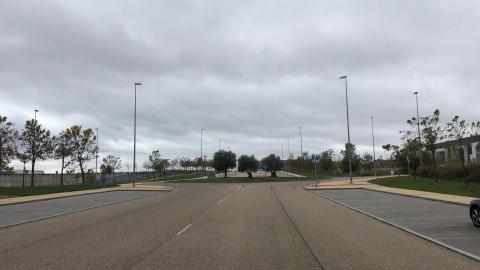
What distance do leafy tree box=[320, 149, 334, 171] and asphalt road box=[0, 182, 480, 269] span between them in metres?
103

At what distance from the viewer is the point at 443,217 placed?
55.1ft

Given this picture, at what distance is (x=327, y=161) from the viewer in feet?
389

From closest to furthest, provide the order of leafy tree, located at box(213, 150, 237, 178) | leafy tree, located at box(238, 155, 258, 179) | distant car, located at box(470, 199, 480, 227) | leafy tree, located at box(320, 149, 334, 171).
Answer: distant car, located at box(470, 199, 480, 227) → leafy tree, located at box(213, 150, 237, 178) → leafy tree, located at box(238, 155, 258, 179) → leafy tree, located at box(320, 149, 334, 171)

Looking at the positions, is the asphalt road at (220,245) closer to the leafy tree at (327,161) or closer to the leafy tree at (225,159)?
the leafy tree at (225,159)

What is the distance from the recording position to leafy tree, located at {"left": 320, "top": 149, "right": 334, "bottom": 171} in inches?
4673

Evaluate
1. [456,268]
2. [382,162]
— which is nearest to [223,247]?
[456,268]

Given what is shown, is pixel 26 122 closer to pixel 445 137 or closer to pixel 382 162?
pixel 445 137

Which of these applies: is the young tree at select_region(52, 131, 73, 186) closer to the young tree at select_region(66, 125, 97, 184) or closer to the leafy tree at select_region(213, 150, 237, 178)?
the young tree at select_region(66, 125, 97, 184)

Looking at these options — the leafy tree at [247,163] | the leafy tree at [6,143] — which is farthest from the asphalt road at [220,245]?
the leafy tree at [247,163]

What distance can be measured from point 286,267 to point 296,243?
2818 millimetres

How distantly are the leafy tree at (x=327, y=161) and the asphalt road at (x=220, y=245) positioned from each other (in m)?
103

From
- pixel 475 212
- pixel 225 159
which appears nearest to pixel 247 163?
pixel 225 159

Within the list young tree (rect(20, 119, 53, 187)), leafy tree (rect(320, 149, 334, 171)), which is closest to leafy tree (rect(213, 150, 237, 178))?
leafy tree (rect(320, 149, 334, 171))

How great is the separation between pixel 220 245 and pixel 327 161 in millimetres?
110118
